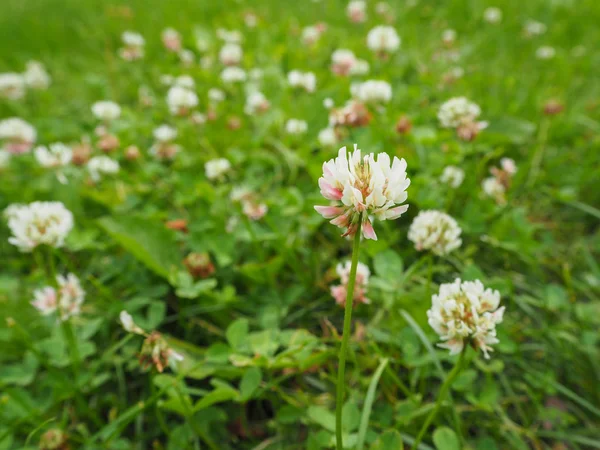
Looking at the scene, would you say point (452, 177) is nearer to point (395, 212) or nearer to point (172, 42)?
point (395, 212)

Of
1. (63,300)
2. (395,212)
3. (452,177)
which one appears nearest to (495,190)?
(452,177)

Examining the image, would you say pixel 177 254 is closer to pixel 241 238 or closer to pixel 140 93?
pixel 241 238

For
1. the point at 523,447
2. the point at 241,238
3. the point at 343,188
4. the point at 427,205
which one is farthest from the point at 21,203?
the point at 523,447

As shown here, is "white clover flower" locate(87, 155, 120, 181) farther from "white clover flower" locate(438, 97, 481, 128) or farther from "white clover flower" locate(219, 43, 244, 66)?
"white clover flower" locate(438, 97, 481, 128)

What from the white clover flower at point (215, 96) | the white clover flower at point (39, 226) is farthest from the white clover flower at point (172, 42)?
the white clover flower at point (39, 226)

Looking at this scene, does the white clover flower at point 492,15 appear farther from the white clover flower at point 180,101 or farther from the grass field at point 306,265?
the white clover flower at point 180,101

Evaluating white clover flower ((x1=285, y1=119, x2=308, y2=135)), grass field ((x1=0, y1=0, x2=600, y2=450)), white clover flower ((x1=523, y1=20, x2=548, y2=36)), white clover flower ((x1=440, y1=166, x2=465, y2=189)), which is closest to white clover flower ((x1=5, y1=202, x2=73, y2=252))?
grass field ((x1=0, y1=0, x2=600, y2=450))
